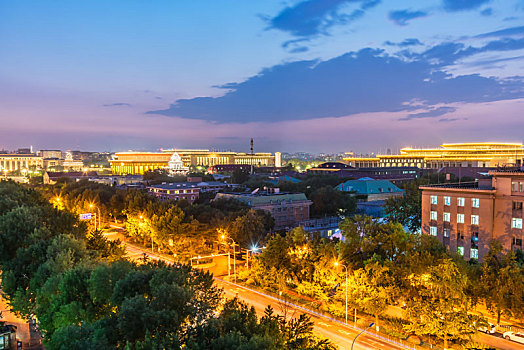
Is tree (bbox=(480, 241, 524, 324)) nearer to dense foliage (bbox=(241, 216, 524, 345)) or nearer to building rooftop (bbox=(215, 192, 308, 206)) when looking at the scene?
dense foliage (bbox=(241, 216, 524, 345))

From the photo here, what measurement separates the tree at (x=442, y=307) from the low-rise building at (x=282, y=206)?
147 ft

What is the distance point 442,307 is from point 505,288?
647cm

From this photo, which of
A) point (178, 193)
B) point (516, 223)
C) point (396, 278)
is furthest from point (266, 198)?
point (396, 278)

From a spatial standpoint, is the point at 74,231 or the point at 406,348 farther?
the point at 74,231

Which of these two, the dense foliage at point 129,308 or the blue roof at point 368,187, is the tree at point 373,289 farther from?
the blue roof at point 368,187

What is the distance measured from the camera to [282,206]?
258 ft

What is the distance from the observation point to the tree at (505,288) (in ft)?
104

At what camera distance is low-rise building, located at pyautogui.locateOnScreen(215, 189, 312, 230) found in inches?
3007

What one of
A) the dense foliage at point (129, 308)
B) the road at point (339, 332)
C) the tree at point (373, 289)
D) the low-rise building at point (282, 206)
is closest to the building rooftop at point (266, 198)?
the low-rise building at point (282, 206)

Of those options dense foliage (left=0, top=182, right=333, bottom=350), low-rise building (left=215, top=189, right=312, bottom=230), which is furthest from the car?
low-rise building (left=215, top=189, right=312, bottom=230)

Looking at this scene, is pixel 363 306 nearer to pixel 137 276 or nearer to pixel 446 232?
pixel 137 276

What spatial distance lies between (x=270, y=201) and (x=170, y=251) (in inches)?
948

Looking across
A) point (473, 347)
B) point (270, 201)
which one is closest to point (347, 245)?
point (473, 347)

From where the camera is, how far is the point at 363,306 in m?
33.6
